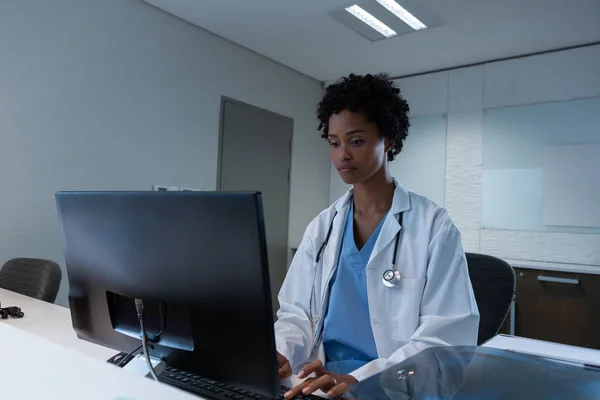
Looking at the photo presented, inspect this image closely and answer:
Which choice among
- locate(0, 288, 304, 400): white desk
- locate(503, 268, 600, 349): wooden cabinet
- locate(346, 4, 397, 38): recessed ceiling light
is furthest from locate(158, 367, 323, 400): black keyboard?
locate(503, 268, 600, 349): wooden cabinet

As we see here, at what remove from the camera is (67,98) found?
285 cm

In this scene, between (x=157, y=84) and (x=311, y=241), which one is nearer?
(x=311, y=241)

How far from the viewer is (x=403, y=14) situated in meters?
3.29

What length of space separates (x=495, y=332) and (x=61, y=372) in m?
1.43

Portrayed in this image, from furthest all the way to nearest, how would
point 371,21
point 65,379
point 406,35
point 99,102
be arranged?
point 406,35
point 371,21
point 99,102
point 65,379

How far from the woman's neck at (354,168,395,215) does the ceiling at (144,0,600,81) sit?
1996mm

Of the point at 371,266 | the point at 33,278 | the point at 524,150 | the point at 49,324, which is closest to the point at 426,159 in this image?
the point at 524,150

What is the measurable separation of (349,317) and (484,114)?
129 inches

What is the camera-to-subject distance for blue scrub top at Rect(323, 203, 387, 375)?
135 cm

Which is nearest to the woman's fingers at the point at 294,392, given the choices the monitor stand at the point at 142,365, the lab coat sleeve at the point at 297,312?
the monitor stand at the point at 142,365

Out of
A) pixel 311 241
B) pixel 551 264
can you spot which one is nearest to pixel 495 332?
pixel 311 241

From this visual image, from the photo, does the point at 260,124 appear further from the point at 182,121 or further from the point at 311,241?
the point at 311,241

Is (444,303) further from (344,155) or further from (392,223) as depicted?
(344,155)

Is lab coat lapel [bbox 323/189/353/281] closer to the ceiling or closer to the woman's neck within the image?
the woman's neck
